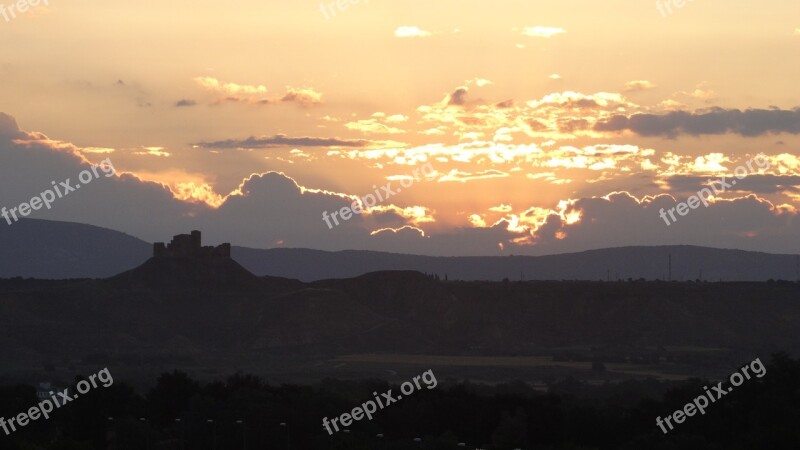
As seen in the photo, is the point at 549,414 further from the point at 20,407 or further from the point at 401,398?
the point at 20,407

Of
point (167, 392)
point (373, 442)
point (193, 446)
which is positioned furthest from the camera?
point (167, 392)

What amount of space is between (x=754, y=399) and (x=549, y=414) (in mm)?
12761

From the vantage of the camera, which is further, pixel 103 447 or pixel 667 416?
pixel 667 416

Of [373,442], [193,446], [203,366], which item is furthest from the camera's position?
[203,366]

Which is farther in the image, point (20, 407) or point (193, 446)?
point (20, 407)

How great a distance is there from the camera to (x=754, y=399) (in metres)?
93.8

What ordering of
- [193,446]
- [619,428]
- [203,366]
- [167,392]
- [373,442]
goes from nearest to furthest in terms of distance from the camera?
[193,446]
[373,442]
[619,428]
[167,392]
[203,366]

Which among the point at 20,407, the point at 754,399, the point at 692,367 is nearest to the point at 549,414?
the point at 754,399

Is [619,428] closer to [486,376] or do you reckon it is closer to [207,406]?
[207,406]

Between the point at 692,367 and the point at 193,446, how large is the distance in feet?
414

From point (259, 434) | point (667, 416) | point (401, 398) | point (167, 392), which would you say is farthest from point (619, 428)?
point (167, 392)

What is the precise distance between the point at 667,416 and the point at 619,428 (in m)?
3.34

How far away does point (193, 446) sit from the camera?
74.9 m

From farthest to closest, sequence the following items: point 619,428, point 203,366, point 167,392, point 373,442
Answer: point 203,366, point 167,392, point 619,428, point 373,442
